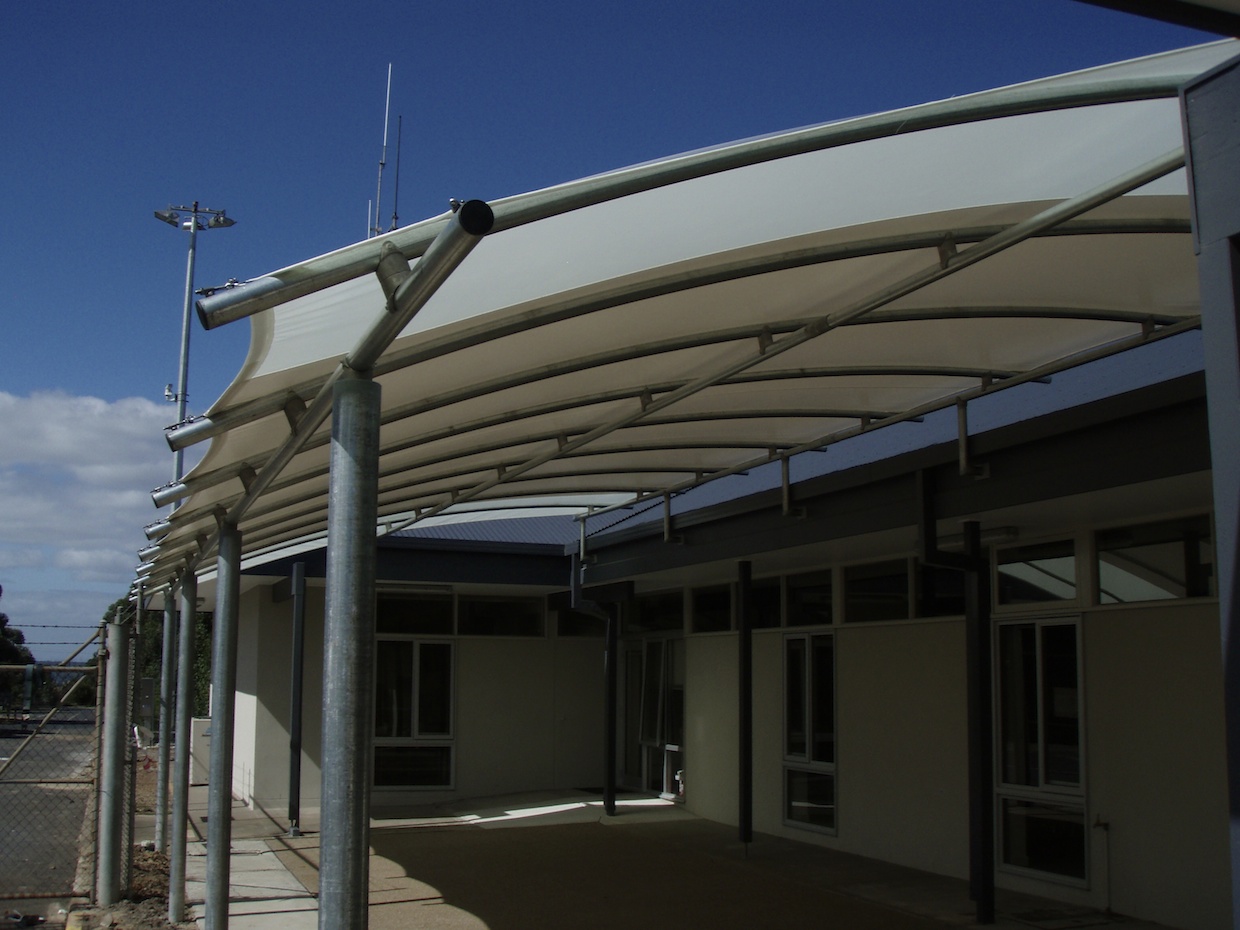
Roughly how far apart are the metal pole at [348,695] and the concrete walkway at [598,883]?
6.40 m

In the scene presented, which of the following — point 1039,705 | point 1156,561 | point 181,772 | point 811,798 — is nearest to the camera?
point 181,772

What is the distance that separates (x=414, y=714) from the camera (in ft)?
60.1

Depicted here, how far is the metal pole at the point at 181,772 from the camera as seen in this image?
27.7 ft

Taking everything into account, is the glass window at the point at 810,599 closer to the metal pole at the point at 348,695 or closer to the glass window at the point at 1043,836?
the glass window at the point at 1043,836

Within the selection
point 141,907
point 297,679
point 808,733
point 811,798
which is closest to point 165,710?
point 141,907

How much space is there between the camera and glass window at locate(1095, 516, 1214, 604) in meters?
9.11

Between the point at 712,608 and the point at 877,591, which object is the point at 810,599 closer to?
the point at 877,591

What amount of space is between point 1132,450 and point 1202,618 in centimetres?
221

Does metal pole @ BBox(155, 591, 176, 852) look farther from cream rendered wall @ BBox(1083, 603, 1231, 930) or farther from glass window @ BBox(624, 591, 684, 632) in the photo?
cream rendered wall @ BBox(1083, 603, 1231, 930)

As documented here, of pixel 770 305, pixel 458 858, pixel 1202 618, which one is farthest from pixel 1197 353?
pixel 458 858

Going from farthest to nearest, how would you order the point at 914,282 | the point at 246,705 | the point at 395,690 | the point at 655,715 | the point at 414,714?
the point at 246,705, the point at 395,690, the point at 414,714, the point at 655,715, the point at 914,282

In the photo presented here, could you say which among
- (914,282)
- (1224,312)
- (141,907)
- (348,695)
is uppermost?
(914,282)

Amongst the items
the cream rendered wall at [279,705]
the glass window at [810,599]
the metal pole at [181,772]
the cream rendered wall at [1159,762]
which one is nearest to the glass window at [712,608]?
the glass window at [810,599]

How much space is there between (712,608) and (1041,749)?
21.2 ft
